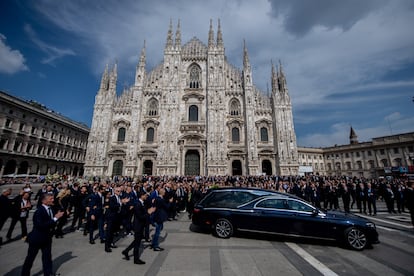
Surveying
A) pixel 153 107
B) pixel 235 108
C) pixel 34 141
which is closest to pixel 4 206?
pixel 153 107

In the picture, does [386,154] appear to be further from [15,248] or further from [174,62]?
[15,248]

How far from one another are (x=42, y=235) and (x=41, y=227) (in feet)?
0.60

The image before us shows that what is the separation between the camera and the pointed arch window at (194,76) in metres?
30.1

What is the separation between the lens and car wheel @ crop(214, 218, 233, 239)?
20.4 feet

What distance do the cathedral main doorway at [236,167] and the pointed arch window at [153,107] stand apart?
14.5 meters

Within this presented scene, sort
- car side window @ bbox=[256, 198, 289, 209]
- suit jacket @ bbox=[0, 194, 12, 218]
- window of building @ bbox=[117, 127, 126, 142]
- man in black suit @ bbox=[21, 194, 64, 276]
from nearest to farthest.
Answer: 1. man in black suit @ bbox=[21, 194, 64, 276]
2. suit jacket @ bbox=[0, 194, 12, 218]
3. car side window @ bbox=[256, 198, 289, 209]
4. window of building @ bbox=[117, 127, 126, 142]

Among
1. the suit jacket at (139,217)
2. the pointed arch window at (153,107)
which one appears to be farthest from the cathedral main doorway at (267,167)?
the suit jacket at (139,217)

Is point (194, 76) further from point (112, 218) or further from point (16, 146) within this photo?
point (16, 146)

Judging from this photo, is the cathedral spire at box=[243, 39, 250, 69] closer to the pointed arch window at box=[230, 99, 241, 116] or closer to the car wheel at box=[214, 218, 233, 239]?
the pointed arch window at box=[230, 99, 241, 116]

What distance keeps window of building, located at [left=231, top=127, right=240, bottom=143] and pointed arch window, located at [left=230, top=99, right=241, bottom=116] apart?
250cm

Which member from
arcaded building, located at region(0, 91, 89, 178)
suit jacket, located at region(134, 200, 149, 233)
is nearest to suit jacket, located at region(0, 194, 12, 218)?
suit jacket, located at region(134, 200, 149, 233)

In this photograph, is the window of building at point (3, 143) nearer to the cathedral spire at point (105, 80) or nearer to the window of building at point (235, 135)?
the cathedral spire at point (105, 80)

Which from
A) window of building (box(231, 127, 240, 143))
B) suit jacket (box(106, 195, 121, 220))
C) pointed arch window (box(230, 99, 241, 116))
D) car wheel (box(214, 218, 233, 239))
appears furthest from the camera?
pointed arch window (box(230, 99, 241, 116))

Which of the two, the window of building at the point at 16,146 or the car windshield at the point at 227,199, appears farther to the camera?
the window of building at the point at 16,146
